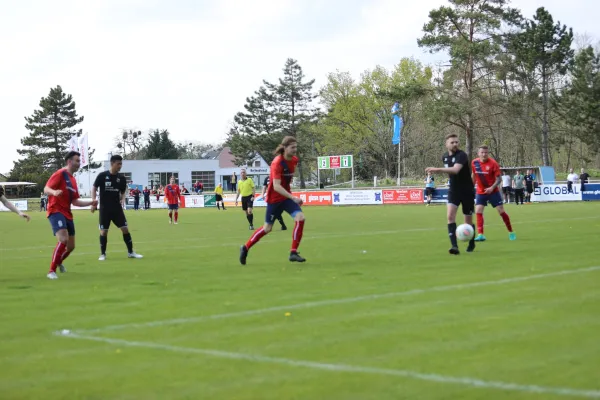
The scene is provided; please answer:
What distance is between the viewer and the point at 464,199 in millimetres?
14789

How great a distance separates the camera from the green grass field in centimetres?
535

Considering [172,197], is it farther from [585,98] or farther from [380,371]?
[585,98]

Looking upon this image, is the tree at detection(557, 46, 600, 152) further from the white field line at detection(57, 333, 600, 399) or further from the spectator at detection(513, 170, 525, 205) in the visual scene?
the white field line at detection(57, 333, 600, 399)

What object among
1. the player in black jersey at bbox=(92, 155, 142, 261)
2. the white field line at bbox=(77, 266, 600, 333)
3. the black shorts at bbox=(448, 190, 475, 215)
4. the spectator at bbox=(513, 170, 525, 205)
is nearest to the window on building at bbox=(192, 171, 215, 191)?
the spectator at bbox=(513, 170, 525, 205)

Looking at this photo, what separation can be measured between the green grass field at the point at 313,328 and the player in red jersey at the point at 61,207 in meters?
0.50

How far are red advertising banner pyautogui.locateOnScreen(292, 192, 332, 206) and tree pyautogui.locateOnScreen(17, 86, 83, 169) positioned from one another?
56726mm

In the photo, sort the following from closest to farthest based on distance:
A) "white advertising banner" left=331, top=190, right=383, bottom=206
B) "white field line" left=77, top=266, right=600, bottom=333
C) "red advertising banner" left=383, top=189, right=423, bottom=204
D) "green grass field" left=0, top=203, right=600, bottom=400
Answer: "green grass field" left=0, top=203, right=600, bottom=400, "white field line" left=77, top=266, right=600, bottom=333, "red advertising banner" left=383, top=189, right=423, bottom=204, "white advertising banner" left=331, top=190, right=383, bottom=206

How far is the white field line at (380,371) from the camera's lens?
4.95 m

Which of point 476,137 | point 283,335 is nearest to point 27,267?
point 283,335

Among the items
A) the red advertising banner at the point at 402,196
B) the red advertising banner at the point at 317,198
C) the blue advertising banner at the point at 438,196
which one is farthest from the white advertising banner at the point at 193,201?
the blue advertising banner at the point at 438,196

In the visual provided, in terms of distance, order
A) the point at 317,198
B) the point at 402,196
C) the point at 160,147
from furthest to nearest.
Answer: the point at 160,147, the point at 317,198, the point at 402,196

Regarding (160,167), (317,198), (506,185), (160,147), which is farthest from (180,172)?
(506,185)

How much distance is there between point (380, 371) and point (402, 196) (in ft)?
155

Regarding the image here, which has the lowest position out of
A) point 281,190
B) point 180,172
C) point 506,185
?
point 506,185
